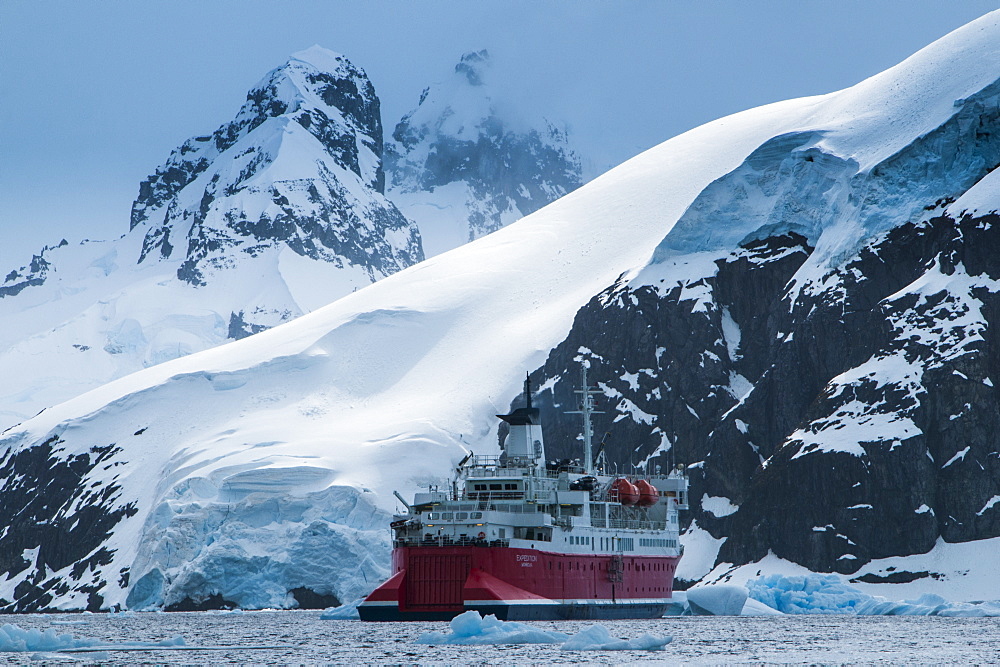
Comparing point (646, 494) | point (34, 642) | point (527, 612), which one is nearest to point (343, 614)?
point (646, 494)

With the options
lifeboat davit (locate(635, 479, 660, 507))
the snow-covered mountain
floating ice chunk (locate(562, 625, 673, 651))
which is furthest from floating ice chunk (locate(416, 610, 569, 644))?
the snow-covered mountain

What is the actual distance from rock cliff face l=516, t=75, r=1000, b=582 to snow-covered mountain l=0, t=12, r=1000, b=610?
200 millimetres

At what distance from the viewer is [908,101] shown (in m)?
127

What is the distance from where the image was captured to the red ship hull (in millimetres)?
63125

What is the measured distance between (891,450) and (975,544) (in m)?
8.67

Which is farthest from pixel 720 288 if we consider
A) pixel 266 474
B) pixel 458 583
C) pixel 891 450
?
pixel 458 583

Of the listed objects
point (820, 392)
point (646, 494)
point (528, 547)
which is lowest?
point (528, 547)

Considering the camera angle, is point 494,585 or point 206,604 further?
point 206,604

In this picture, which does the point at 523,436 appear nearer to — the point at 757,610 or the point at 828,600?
the point at 757,610

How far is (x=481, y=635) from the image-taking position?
53031mm

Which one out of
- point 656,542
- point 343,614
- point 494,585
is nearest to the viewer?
point 494,585

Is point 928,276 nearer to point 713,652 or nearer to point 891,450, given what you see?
point 891,450

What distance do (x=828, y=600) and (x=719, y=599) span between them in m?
7.54

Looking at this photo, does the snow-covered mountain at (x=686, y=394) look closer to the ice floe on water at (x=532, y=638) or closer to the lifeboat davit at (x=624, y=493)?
the lifeboat davit at (x=624, y=493)
